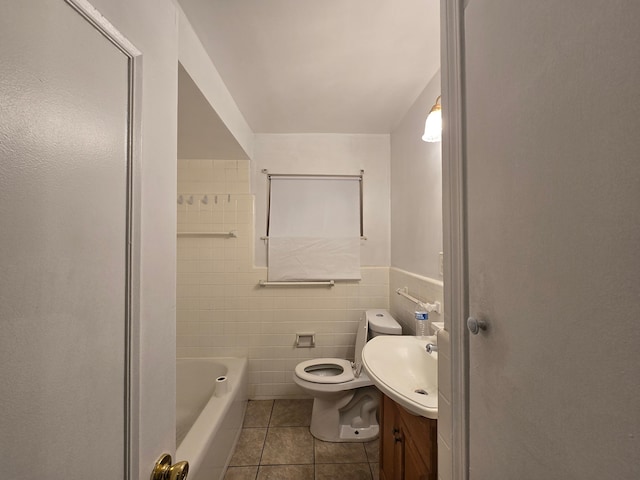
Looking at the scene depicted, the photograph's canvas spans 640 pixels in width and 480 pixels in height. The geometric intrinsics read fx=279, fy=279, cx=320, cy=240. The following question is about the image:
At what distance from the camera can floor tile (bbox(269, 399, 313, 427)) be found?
211cm

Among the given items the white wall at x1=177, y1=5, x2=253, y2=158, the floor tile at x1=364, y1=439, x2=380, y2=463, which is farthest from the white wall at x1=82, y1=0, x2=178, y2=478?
the floor tile at x1=364, y1=439, x2=380, y2=463

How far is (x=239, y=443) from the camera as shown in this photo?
192 centimetres

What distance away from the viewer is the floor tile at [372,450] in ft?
5.79

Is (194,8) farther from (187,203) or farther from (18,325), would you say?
(187,203)

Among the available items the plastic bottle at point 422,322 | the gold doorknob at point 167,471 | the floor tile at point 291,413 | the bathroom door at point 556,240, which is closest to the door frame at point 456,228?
the bathroom door at point 556,240

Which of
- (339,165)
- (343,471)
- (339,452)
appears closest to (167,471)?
(343,471)

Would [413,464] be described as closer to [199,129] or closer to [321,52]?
[321,52]

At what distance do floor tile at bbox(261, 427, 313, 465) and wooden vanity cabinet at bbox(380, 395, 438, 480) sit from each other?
58 centimetres

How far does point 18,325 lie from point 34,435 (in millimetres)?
143

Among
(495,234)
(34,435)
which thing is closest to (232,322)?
(34,435)

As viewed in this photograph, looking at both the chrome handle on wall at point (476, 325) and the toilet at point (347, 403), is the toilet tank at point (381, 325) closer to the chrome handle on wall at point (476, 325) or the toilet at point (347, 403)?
the toilet at point (347, 403)

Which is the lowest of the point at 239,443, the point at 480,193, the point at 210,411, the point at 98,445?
the point at 239,443

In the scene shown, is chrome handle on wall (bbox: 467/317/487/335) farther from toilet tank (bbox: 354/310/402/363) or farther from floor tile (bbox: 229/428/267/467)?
floor tile (bbox: 229/428/267/467)

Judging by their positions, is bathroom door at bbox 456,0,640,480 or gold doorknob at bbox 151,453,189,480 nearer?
bathroom door at bbox 456,0,640,480
